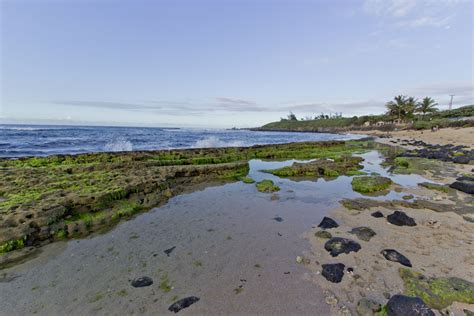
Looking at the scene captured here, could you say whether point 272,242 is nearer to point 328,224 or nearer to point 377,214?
point 328,224

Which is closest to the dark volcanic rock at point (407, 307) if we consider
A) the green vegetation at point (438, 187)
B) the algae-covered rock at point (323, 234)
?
the algae-covered rock at point (323, 234)

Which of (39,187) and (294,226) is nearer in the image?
(294,226)

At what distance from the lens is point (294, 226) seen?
6.59m

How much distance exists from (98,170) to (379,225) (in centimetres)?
1405

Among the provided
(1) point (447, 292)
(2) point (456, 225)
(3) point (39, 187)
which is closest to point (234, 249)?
(1) point (447, 292)

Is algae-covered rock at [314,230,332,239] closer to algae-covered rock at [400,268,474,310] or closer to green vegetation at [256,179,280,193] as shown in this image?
algae-covered rock at [400,268,474,310]

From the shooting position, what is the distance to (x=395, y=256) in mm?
4746

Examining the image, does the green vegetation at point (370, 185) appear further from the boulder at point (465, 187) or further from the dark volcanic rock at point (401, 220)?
the dark volcanic rock at point (401, 220)

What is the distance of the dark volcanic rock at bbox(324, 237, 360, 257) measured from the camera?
5078 mm

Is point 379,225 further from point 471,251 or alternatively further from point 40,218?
point 40,218

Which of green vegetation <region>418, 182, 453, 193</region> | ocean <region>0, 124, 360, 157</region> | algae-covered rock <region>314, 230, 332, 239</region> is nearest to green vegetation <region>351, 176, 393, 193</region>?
green vegetation <region>418, 182, 453, 193</region>

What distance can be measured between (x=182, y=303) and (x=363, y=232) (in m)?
4.91

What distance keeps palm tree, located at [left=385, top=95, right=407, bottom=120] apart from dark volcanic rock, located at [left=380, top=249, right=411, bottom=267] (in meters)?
82.9

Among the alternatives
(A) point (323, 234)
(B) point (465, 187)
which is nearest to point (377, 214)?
(A) point (323, 234)
